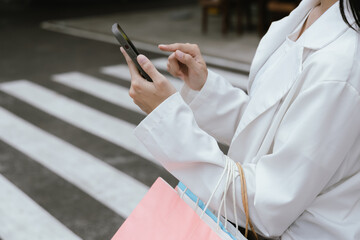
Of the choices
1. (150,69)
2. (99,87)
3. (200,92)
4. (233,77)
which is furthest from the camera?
(233,77)

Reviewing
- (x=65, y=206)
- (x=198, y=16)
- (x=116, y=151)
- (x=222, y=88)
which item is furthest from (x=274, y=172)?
(x=198, y=16)

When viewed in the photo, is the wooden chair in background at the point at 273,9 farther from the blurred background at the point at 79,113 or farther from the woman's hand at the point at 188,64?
the woman's hand at the point at 188,64

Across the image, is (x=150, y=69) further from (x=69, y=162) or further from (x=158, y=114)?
(x=69, y=162)

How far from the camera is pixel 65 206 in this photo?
3584 mm

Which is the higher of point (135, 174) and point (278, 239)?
point (278, 239)

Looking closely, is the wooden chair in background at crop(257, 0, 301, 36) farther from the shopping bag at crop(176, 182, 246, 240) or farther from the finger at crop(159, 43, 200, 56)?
the shopping bag at crop(176, 182, 246, 240)

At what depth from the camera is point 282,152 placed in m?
1.22

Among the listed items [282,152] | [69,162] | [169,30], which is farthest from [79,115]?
[169,30]

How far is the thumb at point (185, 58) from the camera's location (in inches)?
65.4

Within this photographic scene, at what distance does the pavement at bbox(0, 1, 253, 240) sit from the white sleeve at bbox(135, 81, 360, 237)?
2.06 meters

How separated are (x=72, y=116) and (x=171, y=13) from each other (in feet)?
25.8

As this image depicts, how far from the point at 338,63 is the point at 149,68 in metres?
0.49

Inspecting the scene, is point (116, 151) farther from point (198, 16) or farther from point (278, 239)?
point (198, 16)

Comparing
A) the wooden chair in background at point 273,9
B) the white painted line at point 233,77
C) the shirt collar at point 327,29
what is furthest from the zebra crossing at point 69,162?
the wooden chair in background at point 273,9
